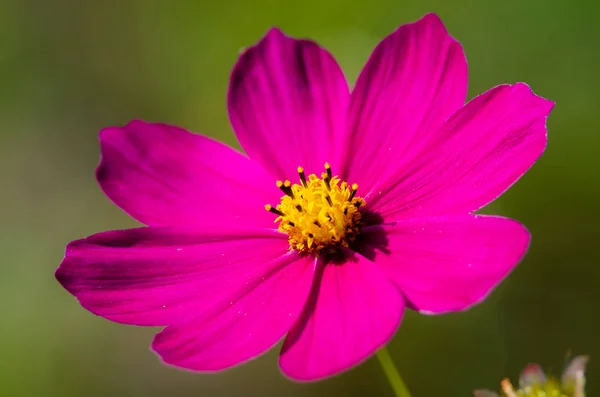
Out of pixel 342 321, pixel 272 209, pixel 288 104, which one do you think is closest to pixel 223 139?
pixel 288 104

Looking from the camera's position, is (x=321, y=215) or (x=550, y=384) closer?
(x=550, y=384)

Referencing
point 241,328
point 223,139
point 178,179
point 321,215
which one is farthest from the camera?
point 223,139

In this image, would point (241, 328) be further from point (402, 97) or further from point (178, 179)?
point (402, 97)

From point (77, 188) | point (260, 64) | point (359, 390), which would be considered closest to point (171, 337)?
point (260, 64)

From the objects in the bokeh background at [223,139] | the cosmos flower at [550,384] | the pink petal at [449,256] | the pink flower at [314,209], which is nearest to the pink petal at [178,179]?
the pink flower at [314,209]

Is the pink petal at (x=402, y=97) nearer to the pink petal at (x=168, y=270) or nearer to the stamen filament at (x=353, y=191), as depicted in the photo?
the stamen filament at (x=353, y=191)

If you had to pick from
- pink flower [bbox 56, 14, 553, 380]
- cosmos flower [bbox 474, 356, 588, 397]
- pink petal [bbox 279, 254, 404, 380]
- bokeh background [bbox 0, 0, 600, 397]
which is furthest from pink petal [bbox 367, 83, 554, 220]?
bokeh background [bbox 0, 0, 600, 397]

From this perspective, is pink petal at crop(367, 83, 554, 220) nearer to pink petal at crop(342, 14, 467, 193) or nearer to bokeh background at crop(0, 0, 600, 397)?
pink petal at crop(342, 14, 467, 193)

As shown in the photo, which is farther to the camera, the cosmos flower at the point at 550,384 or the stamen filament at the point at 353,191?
the stamen filament at the point at 353,191
